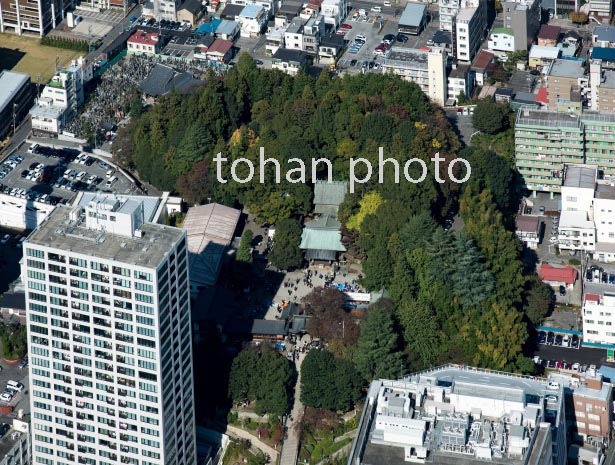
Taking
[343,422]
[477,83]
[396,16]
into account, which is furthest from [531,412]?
[396,16]

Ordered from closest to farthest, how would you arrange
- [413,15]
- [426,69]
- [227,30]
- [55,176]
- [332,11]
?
[55,176] < [426,69] < [227,30] < [332,11] < [413,15]

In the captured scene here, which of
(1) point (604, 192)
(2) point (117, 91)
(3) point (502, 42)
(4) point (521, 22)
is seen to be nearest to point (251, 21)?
(2) point (117, 91)

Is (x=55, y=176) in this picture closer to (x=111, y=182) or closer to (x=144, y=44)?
(x=111, y=182)

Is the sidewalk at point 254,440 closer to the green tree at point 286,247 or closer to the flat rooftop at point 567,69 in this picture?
the green tree at point 286,247

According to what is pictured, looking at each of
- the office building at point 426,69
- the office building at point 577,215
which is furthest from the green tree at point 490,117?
the office building at point 577,215

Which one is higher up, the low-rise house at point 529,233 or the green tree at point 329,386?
the low-rise house at point 529,233
